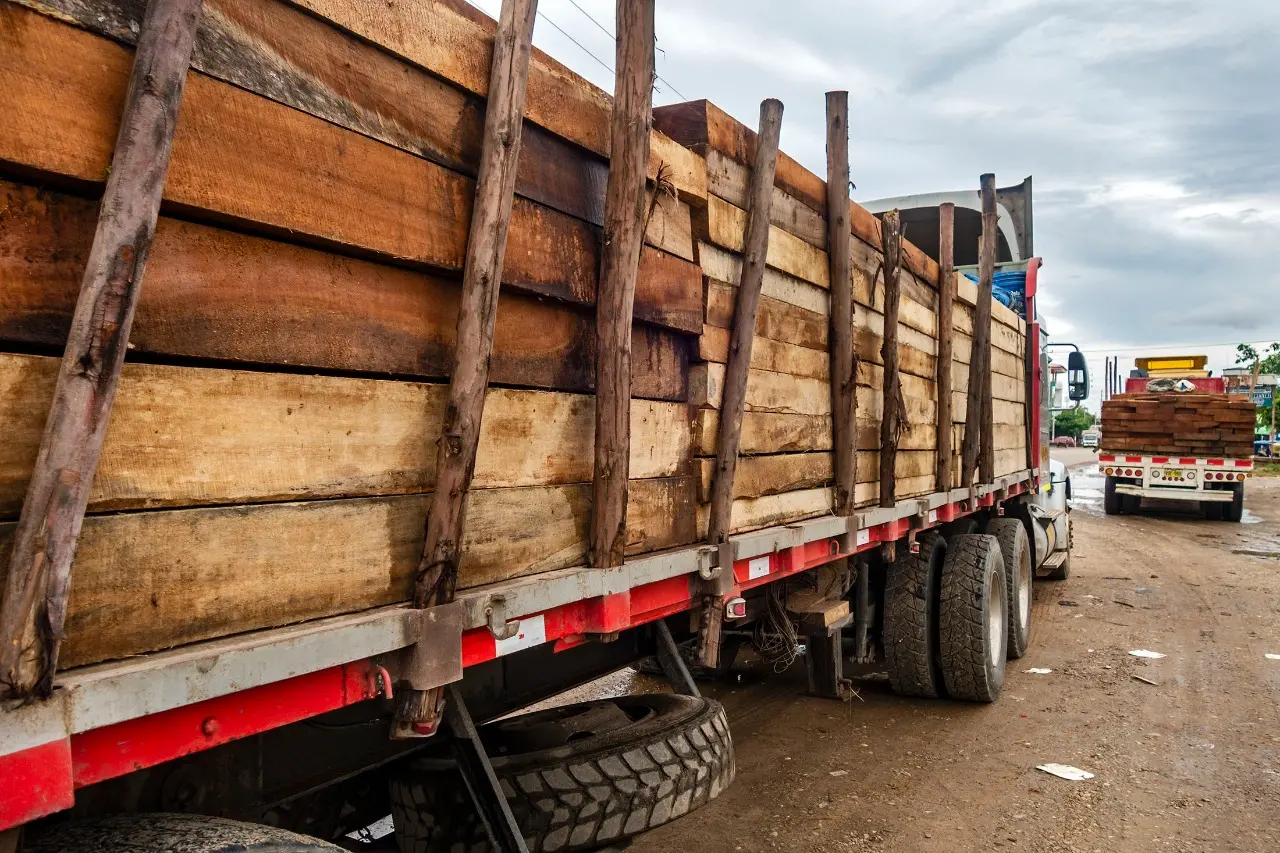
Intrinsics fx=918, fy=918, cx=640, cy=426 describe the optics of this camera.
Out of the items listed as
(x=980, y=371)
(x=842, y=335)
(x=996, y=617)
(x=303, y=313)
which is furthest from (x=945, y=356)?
(x=303, y=313)

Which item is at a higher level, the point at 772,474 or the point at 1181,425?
the point at 1181,425

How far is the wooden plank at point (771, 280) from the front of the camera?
2762 mm

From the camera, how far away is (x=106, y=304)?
3.72ft

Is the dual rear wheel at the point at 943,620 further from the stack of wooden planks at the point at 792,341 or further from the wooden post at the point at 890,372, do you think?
the wooden post at the point at 890,372

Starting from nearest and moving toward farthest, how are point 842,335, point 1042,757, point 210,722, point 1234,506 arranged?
1. point 210,722
2. point 842,335
3. point 1042,757
4. point 1234,506

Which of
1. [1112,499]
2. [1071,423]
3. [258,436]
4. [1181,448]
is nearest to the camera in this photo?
[258,436]

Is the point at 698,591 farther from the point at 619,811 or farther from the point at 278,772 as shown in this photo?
the point at 278,772

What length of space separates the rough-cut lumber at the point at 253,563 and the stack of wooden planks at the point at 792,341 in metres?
0.96

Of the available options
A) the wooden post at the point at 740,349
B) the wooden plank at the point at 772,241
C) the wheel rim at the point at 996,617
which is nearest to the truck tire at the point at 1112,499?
the wheel rim at the point at 996,617

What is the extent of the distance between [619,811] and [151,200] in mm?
1845

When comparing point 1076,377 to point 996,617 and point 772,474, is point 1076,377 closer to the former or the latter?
point 996,617

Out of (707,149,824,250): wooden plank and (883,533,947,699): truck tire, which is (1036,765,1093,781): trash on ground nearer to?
(883,533,947,699): truck tire

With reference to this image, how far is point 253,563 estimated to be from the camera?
1.41 m

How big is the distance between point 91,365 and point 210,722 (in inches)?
21.3
